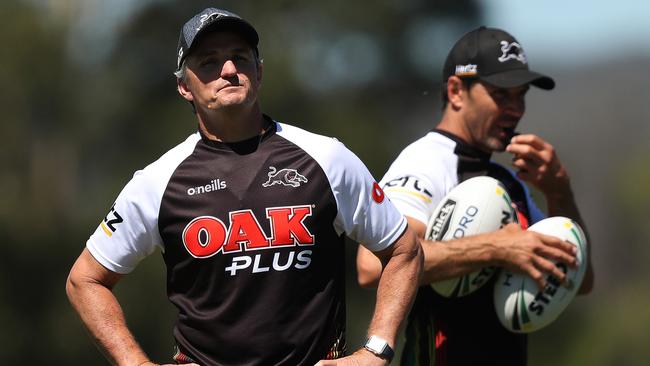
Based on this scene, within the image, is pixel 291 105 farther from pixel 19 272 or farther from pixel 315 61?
pixel 19 272

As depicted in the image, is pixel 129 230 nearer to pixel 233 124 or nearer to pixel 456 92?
pixel 233 124

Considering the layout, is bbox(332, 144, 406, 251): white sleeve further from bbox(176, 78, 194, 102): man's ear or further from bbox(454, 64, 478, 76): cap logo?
bbox(454, 64, 478, 76): cap logo

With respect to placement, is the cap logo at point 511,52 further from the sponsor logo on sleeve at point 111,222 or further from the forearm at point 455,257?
the sponsor logo on sleeve at point 111,222

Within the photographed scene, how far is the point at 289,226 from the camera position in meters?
6.09

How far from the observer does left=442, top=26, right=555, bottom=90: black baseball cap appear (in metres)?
7.54

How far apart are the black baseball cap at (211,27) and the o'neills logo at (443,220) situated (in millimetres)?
1505

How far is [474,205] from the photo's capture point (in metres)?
7.27

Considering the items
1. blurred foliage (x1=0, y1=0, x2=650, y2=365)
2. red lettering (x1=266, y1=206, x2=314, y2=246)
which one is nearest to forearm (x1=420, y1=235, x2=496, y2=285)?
red lettering (x1=266, y1=206, x2=314, y2=246)

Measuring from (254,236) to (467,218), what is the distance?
1557 mm

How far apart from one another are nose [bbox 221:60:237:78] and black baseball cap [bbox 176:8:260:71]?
6.4 inches

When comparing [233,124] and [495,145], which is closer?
[233,124]

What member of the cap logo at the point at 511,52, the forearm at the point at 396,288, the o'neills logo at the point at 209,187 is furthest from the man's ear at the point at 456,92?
the o'neills logo at the point at 209,187

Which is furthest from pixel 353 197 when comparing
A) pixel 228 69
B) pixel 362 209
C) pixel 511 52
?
pixel 511 52

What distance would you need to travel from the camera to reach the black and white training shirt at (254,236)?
607 centimetres
